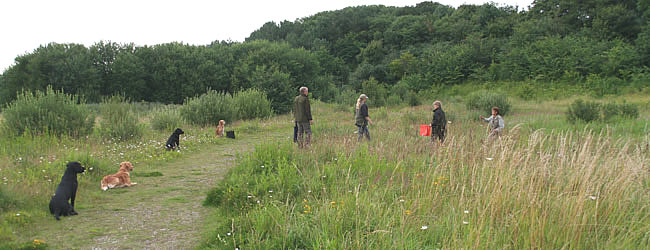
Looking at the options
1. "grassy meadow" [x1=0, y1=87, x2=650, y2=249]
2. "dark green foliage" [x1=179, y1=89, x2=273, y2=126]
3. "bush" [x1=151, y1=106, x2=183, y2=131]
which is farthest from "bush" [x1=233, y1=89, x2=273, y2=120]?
"grassy meadow" [x1=0, y1=87, x2=650, y2=249]

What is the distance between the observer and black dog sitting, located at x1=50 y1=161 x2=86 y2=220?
509cm

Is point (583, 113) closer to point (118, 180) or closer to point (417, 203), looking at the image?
point (417, 203)

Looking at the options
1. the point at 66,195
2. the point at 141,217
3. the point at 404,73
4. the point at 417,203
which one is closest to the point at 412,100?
the point at 404,73

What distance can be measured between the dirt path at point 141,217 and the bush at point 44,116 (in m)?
4.92

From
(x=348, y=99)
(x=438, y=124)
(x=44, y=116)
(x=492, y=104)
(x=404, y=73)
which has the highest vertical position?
(x=404, y=73)

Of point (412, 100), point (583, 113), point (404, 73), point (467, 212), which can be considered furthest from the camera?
point (404, 73)

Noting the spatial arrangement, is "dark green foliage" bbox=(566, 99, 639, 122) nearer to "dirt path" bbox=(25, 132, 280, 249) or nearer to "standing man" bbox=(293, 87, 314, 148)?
"standing man" bbox=(293, 87, 314, 148)

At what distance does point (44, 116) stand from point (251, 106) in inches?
403

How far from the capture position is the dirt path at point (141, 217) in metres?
4.34

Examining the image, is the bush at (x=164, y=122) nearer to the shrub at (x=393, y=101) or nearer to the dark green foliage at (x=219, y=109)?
the dark green foliage at (x=219, y=109)

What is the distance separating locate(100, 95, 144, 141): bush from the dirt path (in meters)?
4.59

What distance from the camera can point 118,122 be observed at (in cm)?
1178

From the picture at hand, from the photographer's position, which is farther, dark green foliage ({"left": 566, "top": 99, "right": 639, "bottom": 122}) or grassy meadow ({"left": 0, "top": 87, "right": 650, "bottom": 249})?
dark green foliage ({"left": 566, "top": 99, "right": 639, "bottom": 122})

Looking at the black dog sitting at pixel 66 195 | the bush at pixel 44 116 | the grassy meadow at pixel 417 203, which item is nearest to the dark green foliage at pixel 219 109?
the bush at pixel 44 116
